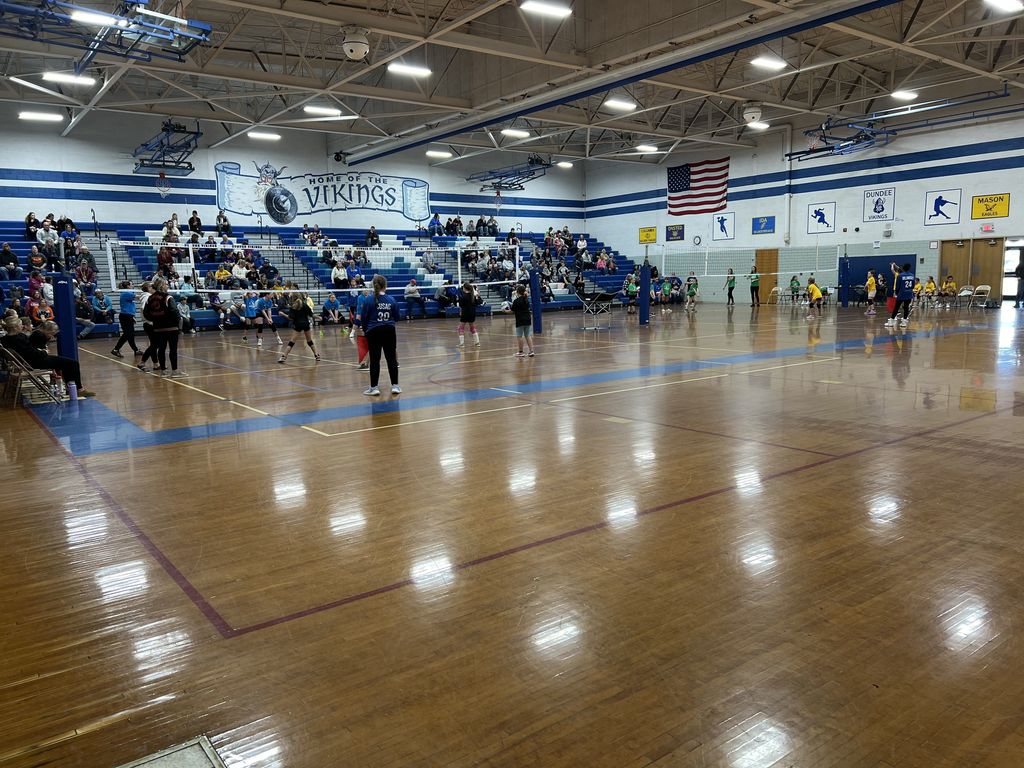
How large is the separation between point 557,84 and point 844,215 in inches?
615

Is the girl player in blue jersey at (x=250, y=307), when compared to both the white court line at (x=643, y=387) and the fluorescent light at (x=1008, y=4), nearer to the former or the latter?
the white court line at (x=643, y=387)

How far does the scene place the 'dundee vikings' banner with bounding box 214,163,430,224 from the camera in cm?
2886

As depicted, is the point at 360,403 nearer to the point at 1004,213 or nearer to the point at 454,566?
the point at 454,566

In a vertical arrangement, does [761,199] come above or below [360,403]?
above

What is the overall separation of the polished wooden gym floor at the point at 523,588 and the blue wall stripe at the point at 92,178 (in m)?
21.7

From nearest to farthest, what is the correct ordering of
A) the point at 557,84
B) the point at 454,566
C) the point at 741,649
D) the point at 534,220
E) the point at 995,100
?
1. the point at 741,649
2. the point at 454,566
3. the point at 557,84
4. the point at 995,100
5. the point at 534,220

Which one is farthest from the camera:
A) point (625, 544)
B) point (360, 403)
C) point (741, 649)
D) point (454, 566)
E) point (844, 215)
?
point (844, 215)

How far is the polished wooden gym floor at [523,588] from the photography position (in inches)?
96.4

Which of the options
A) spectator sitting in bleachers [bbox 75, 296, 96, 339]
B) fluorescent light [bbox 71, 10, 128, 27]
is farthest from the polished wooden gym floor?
spectator sitting in bleachers [bbox 75, 296, 96, 339]

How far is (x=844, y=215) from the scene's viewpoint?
29.3 metres

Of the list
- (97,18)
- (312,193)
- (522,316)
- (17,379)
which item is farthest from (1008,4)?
(312,193)

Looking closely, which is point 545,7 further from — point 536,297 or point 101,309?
point 101,309

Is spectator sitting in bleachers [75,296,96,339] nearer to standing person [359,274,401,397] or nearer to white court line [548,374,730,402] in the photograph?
standing person [359,274,401,397]

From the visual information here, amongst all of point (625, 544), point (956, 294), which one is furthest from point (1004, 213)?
point (625, 544)
